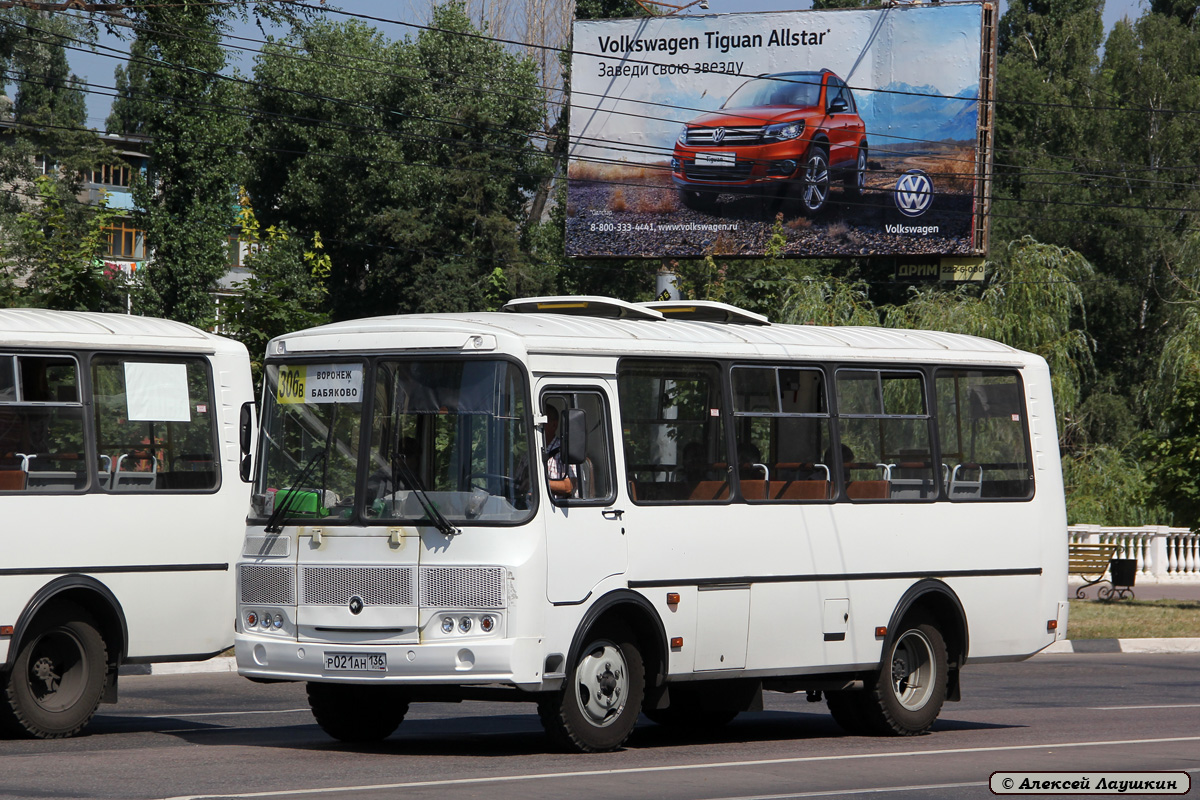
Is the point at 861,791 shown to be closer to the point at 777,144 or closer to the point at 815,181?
the point at 815,181

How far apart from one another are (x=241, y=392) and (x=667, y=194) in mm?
27751

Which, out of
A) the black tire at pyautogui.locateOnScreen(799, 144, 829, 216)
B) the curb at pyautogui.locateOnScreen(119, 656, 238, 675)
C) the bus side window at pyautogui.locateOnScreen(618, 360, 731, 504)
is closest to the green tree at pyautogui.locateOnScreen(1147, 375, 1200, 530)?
the black tire at pyautogui.locateOnScreen(799, 144, 829, 216)

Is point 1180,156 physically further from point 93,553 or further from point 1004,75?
point 93,553

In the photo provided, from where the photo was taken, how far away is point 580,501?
10.9m

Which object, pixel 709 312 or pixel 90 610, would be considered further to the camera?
pixel 709 312

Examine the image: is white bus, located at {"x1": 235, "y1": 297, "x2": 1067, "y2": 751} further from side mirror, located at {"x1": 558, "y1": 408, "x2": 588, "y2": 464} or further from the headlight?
the headlight

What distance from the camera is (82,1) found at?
2655 cm

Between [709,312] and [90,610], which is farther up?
[709,312]

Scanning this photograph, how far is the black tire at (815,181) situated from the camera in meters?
38.6

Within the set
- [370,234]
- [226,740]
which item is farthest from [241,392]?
[370,234]

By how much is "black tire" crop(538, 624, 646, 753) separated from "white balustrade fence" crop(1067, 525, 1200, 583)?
79.0 ft

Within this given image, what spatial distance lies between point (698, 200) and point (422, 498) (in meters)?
29.8

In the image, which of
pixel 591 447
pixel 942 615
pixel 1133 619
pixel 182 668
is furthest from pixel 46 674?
pixel 1133 619

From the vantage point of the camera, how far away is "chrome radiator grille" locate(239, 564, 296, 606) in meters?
11.1
